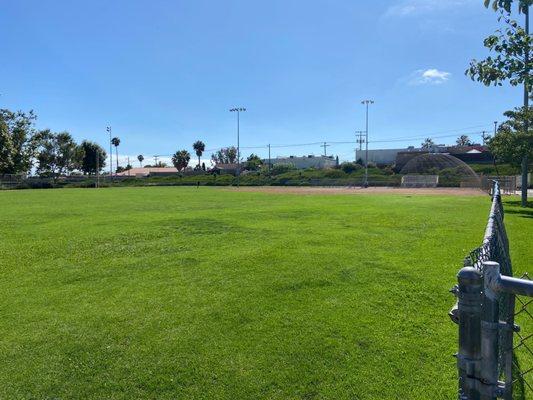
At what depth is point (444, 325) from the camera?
529 cm

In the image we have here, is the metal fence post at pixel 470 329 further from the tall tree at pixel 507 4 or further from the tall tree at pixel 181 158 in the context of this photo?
the tall tree at pixel 181 158

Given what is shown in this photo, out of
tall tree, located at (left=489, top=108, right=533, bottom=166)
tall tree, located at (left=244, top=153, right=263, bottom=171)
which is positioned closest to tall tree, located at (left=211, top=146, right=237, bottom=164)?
A: tall tree, located at (left=244, top=153, right=263, bottom=171)

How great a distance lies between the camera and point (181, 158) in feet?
457

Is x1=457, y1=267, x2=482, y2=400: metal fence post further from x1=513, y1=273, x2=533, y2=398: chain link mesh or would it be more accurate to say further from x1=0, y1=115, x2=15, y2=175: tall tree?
x1=0, y1=115, x2=15, y2=175: tall tree

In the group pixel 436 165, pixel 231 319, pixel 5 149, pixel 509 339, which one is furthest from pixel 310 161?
pixel 509 339

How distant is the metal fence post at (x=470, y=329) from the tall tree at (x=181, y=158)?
14041 cm

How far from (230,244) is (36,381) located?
23.2 ft

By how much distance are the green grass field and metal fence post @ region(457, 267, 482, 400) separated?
5.94 ft

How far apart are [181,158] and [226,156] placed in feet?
109

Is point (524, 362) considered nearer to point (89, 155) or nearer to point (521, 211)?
point (521, 211)

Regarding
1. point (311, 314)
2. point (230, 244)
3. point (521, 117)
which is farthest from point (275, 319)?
point (521, 117)

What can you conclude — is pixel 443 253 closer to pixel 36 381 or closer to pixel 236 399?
pixel 236 399

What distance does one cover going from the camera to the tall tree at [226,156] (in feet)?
550

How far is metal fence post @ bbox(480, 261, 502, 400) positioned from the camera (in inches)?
79.4
